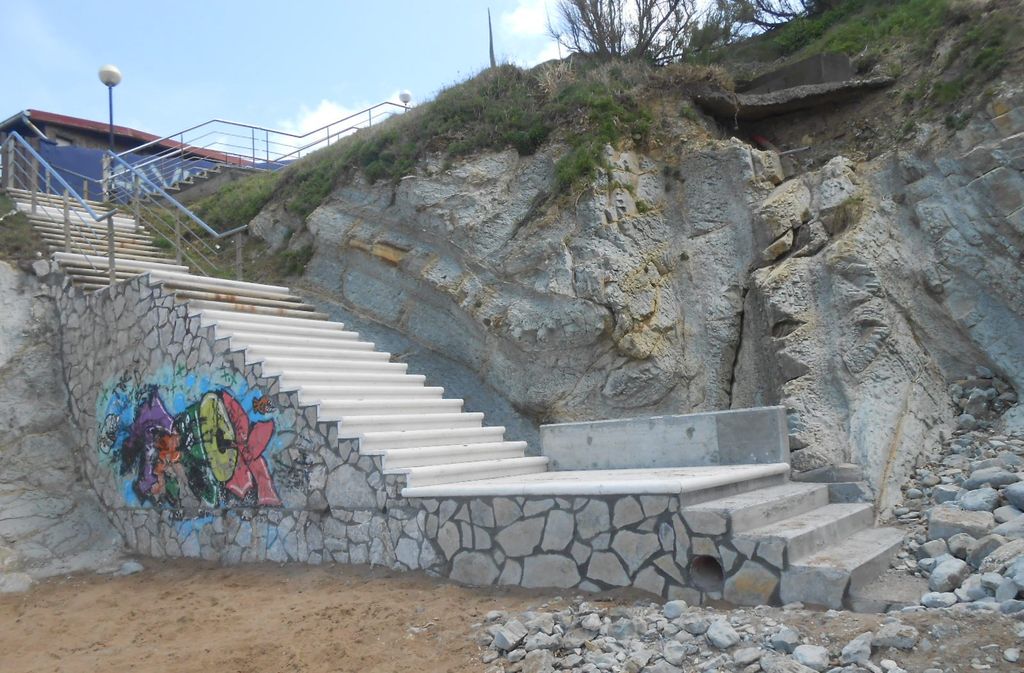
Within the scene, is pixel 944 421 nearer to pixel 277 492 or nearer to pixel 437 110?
pixel 277 492

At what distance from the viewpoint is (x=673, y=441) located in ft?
23.2

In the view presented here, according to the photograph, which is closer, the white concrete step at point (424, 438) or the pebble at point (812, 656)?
the pebble at point (812, 656)

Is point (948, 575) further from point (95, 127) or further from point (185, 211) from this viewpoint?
point (95, 127)

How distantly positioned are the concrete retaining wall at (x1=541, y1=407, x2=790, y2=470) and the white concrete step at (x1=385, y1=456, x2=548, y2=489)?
1.04 feet

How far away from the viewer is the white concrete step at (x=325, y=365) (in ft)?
25.9

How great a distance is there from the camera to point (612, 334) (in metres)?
8.66

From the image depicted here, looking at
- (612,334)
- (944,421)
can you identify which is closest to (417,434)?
(612,334)

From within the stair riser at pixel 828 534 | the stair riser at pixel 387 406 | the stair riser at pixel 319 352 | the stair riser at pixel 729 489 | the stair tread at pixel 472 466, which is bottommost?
the stair riser at pixel 828 534

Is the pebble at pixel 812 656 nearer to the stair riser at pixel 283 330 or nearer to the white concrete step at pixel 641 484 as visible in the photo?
the white concrete step at pixel 641 484

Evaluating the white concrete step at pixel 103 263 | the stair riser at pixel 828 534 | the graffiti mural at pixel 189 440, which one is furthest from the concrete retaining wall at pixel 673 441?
the white concrete step at pixel 103 263

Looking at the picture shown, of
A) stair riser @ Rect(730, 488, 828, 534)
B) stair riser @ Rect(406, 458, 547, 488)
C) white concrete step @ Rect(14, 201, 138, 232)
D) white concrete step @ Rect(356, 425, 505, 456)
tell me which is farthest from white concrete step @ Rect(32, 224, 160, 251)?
stair riser @ Rect(730, 488, 828, 534)

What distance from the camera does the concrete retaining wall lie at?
21.7ft

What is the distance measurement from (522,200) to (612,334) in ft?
7.40

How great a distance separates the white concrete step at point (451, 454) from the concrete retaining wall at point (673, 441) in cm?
37
